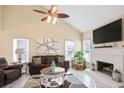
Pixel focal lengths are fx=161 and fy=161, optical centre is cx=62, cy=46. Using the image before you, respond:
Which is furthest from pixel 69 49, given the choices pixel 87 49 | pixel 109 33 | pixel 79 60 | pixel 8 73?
pixel 8 73

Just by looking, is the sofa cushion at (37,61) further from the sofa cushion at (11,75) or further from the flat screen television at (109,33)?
the flat screen television at (109,33)

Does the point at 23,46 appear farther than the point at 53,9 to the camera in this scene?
Yes

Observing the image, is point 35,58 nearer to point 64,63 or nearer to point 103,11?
point 64,63

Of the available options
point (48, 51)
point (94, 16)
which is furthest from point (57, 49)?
point (94, 16)

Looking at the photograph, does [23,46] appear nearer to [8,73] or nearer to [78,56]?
[8,73]

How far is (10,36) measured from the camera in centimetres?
636

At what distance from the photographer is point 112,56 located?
4871mm

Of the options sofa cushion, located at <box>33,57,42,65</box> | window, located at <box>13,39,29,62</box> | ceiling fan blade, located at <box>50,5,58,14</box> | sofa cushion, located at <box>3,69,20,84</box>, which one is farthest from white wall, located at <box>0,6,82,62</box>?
ceiling fan blade, located at <box>50,5,58,14</box>

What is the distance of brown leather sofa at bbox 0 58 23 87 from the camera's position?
14.9 feet

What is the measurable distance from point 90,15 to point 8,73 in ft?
10.8

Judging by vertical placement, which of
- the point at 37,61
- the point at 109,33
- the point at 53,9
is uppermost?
the point at 53,9

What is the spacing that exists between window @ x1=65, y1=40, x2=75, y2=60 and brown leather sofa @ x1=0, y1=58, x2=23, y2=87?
2.17 m

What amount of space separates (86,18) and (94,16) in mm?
507
